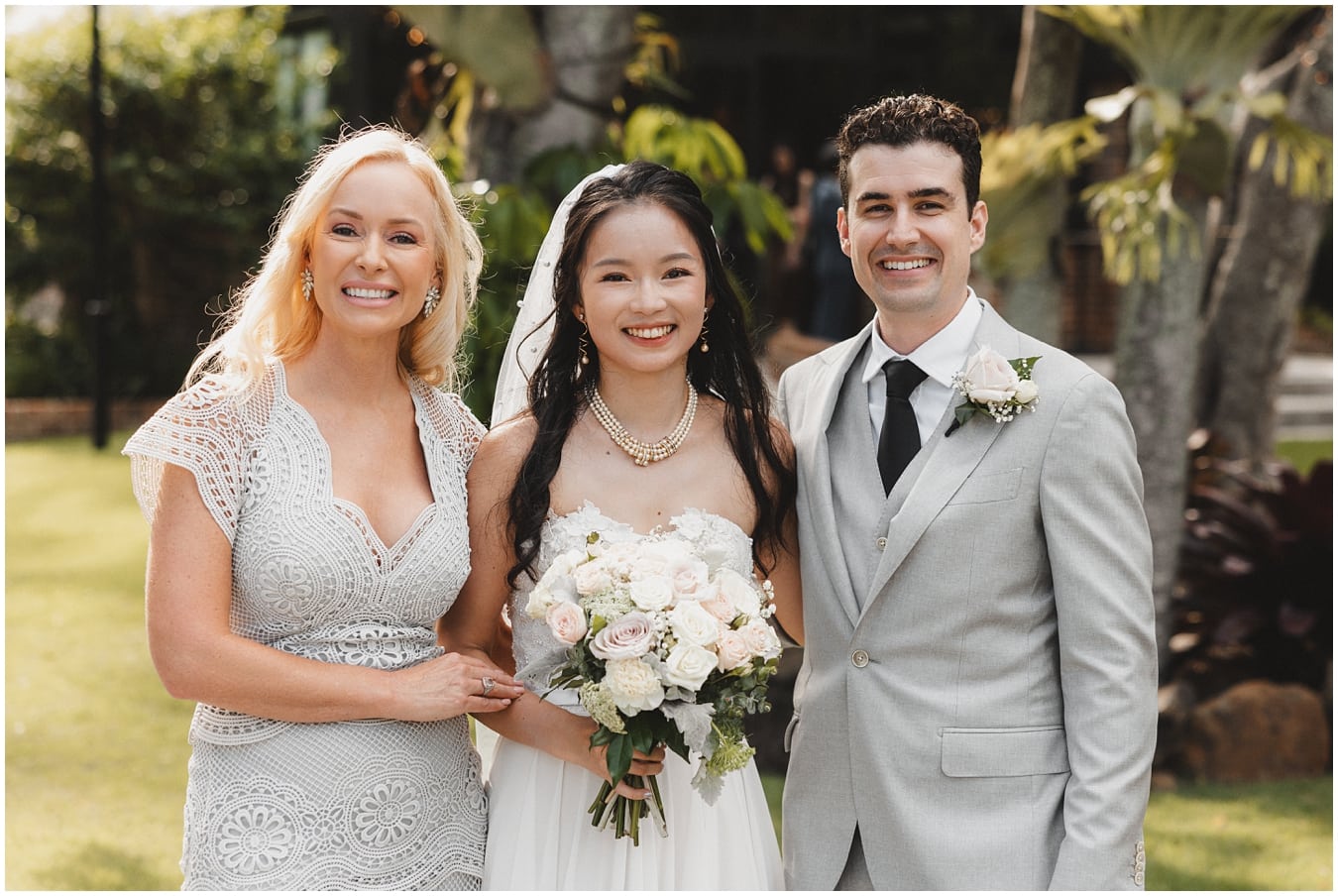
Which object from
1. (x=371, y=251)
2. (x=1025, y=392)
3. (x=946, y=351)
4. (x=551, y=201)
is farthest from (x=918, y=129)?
(x=551, y=201)

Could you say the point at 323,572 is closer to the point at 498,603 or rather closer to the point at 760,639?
the point at 498,603

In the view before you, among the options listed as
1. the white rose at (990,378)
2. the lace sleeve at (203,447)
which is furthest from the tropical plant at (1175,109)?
the lace sleeve at (203,447)

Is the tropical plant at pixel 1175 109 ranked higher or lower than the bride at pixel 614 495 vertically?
higher

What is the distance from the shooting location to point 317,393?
3.08m

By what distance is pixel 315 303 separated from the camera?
3.16 m

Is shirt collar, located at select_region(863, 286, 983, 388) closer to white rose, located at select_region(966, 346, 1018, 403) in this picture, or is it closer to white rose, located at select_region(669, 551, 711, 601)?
white rose, located at select_region(966, 346, 1018, 403)

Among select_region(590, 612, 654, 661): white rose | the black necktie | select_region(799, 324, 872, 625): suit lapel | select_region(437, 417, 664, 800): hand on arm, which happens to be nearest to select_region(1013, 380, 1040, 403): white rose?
the black necktie

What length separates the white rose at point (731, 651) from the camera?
261cm

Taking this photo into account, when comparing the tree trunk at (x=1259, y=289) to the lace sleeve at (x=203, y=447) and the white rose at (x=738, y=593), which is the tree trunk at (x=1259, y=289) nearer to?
the white rose at (x=738, y=593)

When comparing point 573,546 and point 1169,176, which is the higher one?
point 1169,176

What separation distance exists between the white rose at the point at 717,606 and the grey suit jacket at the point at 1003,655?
32cm

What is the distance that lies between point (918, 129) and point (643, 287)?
2.17ft

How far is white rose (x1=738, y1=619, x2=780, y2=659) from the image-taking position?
263 cm

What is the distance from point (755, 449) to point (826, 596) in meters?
0.43
